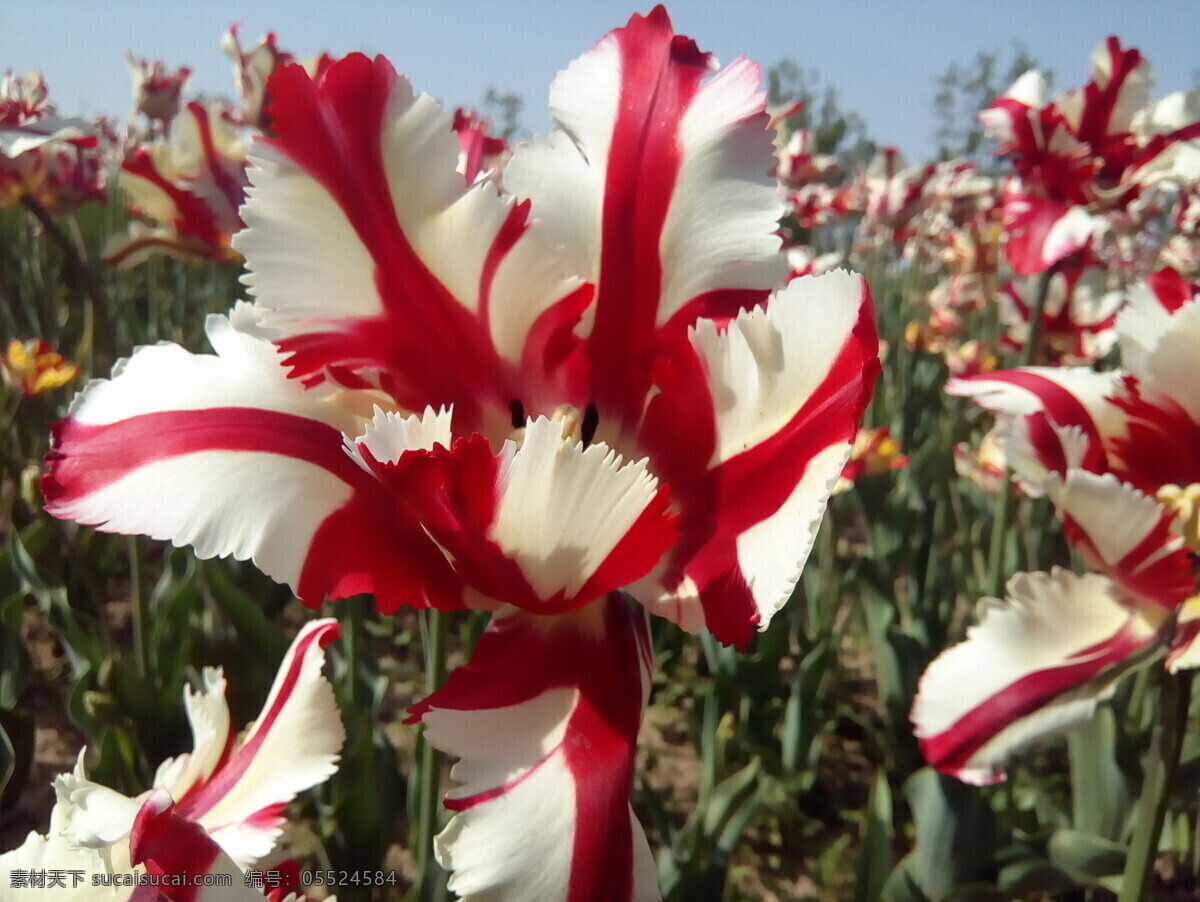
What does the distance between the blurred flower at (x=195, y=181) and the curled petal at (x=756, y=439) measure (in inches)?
51.6

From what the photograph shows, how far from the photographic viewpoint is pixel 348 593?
41cm

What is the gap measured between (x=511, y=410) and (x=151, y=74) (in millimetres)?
3246

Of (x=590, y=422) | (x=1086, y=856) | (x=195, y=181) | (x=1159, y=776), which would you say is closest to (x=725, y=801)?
(x=1086, y=856)

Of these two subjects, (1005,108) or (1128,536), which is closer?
(1128,536)

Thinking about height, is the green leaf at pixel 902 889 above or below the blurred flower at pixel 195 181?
below

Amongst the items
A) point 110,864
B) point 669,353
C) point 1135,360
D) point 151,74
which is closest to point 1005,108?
point 1135,360

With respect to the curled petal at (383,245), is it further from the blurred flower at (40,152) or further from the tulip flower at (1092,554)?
the blurred flower at (40,152)

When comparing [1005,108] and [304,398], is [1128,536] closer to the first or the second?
[304,398]

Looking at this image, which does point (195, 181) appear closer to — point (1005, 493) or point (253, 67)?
point (253, 67)

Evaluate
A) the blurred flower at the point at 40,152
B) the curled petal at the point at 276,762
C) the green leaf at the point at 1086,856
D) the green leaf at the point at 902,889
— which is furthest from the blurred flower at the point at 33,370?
the green leaf at the point at 1086,856

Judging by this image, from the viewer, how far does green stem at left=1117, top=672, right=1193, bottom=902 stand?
69cm

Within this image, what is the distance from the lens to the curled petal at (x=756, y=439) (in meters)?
0.37

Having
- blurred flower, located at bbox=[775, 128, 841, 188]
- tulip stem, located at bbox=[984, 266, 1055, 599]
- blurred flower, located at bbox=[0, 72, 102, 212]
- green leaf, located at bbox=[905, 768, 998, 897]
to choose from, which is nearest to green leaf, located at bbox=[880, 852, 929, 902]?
green leaf, located at bbox=[905, 768, 998, 897]

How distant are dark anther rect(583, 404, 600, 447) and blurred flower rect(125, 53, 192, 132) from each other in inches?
124
